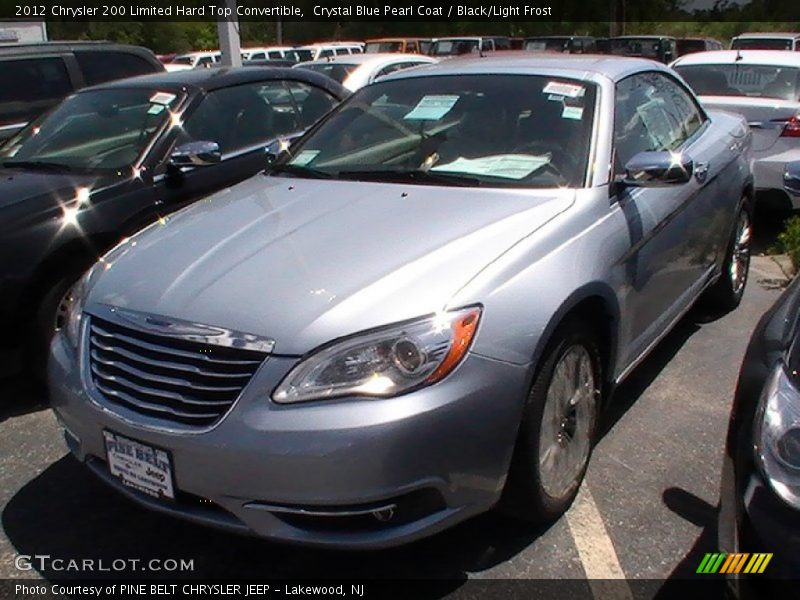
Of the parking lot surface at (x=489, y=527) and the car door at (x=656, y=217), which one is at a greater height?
the car door at (x=656, y=217)

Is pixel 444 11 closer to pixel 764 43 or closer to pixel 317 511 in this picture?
pixel 764 43

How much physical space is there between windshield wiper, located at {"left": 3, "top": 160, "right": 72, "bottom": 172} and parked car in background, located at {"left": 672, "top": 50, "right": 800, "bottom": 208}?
4.91 m

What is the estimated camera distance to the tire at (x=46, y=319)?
4.14 metres

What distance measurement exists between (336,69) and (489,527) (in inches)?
392

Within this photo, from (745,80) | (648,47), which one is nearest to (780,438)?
(745,80)

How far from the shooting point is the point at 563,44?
2520cm

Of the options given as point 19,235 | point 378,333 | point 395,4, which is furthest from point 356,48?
point 378,333

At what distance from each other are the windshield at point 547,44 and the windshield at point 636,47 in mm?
2547

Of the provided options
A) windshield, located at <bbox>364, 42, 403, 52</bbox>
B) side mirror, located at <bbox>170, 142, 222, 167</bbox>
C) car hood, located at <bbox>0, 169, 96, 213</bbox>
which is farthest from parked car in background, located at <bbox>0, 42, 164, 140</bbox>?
windshield, located at <bbox>364, 42, 403, 52</bbox>

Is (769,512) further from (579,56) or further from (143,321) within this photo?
(579,56)

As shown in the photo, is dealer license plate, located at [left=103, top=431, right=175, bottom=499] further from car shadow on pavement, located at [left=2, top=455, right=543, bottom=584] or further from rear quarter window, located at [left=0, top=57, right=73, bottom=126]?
rear quarter window, located at [left=0, top=57, right=73, bottom=126]

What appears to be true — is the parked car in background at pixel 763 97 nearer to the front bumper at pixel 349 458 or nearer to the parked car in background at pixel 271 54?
the front bumper at pixel 349 458

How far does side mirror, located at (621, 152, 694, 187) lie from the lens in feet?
11.0

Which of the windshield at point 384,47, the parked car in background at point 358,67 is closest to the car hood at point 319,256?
the parked car in background at point 358,67
